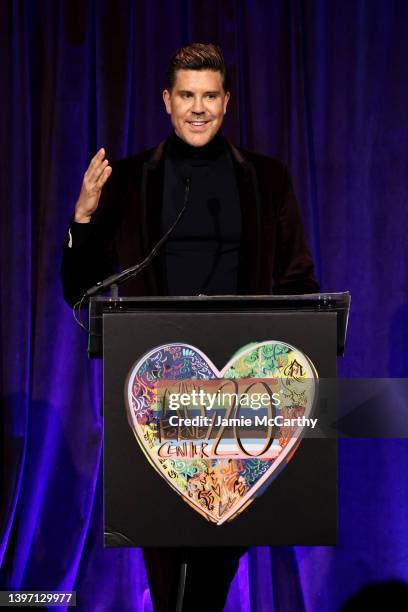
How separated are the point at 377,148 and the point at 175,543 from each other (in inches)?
69.7

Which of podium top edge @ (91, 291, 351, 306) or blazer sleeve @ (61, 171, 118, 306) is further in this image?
blazer sleeve @ (61, 171, 118, 306)

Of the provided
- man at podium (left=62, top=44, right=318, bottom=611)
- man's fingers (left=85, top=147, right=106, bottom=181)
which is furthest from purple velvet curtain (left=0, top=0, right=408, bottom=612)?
man's fingers (left=85, top=147, right=106, bottom=181)

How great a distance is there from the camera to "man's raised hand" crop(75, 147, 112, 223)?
63.7 inches

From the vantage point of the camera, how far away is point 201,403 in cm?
132

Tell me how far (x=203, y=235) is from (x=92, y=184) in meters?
0.33

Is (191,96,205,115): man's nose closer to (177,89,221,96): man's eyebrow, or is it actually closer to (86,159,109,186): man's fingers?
(177,89,221,96): man's eyebrow

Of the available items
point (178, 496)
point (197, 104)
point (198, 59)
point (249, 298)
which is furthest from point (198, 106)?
point (178, 496)

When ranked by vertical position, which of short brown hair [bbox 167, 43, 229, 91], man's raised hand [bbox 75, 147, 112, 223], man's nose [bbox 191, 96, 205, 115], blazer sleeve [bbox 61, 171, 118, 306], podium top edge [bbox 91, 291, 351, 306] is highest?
short brown hair [bbox 167, 43, 229, 91]

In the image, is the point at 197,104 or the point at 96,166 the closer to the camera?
the point at 96,166

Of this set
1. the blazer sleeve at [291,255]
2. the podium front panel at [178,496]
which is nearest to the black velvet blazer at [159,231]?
the blazer sleeve at [291,255]

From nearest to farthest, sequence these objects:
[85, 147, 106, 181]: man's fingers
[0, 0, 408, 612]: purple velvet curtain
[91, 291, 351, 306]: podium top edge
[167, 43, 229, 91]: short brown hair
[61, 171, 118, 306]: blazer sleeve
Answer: [91, 291, 351, 306]: podium top edge
[85, 147, 106, 181]: man's fingers
[61, 171, 118, 306]: blazer sleeve
[167, 43, 229, 91]: short brown hair
[0, 0, 408, 612]: purple velvet curtain

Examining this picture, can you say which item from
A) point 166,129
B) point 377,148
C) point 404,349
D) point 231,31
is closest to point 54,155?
point 166,129

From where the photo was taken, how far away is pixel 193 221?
6.12 feet

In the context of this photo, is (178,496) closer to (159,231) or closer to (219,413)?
(219,413)
